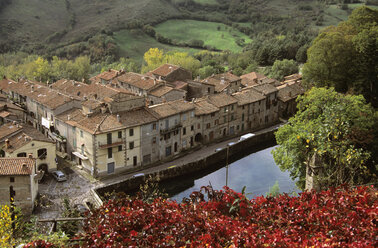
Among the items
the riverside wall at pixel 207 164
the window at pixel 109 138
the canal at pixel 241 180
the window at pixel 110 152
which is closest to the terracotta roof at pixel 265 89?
the riverside wall at pixel 207 164

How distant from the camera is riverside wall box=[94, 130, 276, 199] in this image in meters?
46.3

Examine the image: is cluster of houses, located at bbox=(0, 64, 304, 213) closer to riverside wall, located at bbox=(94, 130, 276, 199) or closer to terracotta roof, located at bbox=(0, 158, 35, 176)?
terracotta roof, located at bbox=(0, 158, 35, 176)

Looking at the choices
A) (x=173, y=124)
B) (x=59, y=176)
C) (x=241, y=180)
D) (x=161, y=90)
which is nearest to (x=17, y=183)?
(x=59, y=176)

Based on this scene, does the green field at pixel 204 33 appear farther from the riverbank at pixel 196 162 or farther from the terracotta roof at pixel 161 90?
the riverbank at pixel 196 162

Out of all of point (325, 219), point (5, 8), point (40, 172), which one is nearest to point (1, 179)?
point (40, 172)

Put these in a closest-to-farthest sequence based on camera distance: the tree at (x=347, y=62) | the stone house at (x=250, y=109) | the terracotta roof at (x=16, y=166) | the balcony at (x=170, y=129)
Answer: the terracotta roof at (x=16, y=166), the balcony at (x=170, y=129), the tree at (x=347, y=62), the stone house at (x=250, y=109)

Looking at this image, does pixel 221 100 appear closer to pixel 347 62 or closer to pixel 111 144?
pixel 347 62

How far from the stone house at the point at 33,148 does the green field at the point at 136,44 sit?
81996 mm

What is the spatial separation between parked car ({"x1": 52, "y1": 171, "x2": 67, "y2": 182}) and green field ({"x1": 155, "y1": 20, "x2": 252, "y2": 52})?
3939 inches

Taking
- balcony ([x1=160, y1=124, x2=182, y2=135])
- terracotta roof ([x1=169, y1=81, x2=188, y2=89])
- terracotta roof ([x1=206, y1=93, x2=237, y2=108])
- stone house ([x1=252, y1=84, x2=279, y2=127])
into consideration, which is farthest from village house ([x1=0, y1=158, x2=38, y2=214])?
stone house ([x1=252, y1=84, x2=279, y2=127])

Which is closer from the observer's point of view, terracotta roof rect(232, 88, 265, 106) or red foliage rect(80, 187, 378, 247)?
red foliage rect(80, 187, 378, 247)

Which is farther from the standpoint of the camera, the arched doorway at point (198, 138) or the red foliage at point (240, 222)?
the arched doorway at point (198, 138)

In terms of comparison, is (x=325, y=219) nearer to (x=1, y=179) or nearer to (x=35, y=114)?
(x=1, y=179)

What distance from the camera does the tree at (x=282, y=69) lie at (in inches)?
3593
